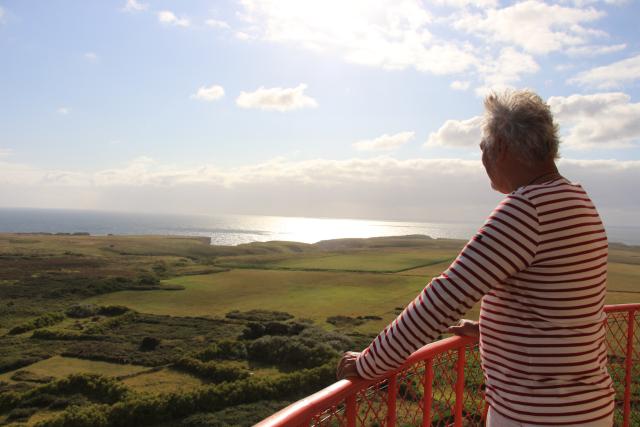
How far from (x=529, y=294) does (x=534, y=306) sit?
0.16 ft

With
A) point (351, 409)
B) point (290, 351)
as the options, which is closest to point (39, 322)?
point (290, 351)

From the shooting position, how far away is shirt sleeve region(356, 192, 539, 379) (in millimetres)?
1688

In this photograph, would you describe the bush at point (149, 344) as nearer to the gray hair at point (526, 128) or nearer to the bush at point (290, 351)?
the bush at point (290, 351)

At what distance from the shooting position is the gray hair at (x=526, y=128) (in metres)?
1.87

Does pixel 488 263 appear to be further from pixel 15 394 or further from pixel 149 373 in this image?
pixel 149 373

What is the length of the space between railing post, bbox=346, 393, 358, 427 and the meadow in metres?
17.1

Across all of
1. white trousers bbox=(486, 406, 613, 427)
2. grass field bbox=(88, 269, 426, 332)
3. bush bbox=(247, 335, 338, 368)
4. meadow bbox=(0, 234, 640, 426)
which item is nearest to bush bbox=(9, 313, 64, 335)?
meadow bbox=(0, 234, 640, 426)

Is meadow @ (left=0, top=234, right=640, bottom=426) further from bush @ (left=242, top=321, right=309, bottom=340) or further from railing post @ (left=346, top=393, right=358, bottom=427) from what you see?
railing post @ (left=346, top=393, right=358, bottom=427)

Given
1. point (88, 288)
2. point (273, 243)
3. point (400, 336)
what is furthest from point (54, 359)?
point (273, 243)

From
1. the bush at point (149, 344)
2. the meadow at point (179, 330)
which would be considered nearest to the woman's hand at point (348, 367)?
the meadow at point (179, 330)

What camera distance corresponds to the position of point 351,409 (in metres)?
2.18

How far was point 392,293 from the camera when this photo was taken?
153ft

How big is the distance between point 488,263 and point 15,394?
2384 cm

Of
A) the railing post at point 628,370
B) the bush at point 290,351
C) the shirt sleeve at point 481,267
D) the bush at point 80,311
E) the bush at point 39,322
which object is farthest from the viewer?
the bush at point 80,311
